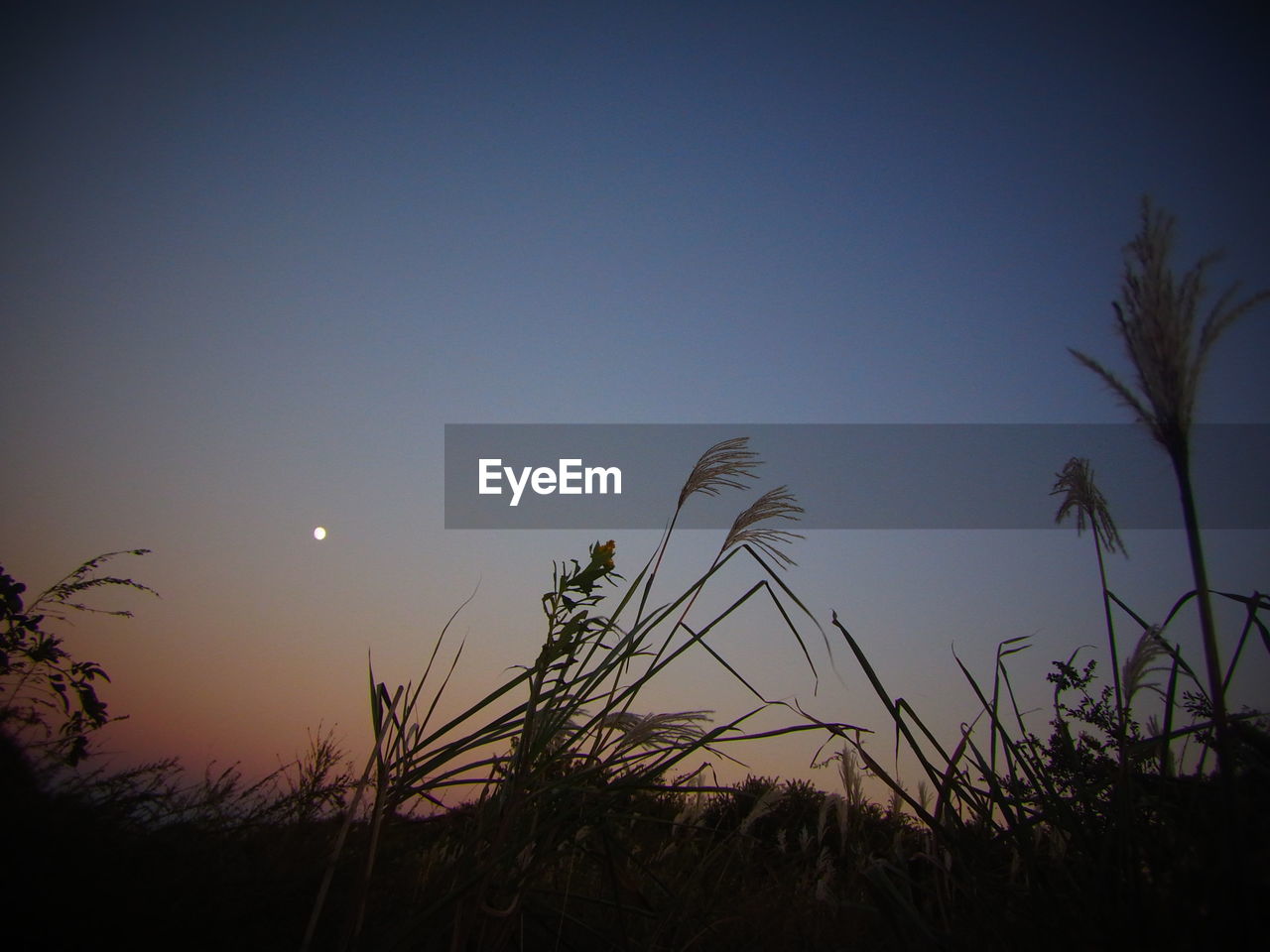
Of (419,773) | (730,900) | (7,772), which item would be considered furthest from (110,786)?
(730,900)

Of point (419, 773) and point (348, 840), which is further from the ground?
point (419, 773)

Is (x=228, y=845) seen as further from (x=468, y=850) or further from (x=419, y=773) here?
(x=468, y=850)

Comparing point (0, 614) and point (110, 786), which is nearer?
point (110, 786)

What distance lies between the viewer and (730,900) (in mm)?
1999

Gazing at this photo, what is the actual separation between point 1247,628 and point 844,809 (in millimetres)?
1969

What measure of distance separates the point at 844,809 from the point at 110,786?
2.70 meters

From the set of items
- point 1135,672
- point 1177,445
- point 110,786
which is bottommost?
point 110,786

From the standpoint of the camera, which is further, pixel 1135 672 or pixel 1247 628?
pixel 1135 672

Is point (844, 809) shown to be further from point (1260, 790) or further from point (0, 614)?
point (0, 614)

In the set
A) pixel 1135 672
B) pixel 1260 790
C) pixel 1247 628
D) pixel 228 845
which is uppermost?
pixel 1247 628

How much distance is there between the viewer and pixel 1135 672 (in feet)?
5.33

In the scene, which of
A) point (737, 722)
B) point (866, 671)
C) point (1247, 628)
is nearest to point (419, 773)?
point (737, 722)

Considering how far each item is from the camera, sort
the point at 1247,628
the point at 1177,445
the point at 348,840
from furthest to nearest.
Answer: the point at 348,840 < the point at 1247,628 < the point at 1177,445

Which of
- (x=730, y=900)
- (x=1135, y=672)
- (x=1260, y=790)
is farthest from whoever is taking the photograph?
(x=730, y=900)
